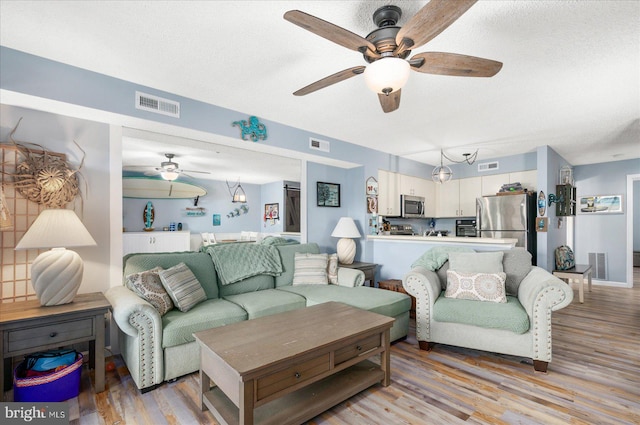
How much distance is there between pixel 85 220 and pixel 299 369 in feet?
7.42

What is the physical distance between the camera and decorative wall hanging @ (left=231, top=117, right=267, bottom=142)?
341cm

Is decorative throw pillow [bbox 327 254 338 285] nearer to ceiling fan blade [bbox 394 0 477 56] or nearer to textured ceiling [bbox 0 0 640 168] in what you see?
textured ceiling [bbox 0 0 640 168]

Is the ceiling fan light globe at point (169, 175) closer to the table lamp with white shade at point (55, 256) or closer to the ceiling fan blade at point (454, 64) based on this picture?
the table lamp with white shade at point (55, 256)

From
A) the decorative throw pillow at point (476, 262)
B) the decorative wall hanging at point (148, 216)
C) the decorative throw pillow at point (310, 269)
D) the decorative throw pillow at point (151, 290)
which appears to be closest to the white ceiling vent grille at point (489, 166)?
the decorative throw pillow at point (476, 262)

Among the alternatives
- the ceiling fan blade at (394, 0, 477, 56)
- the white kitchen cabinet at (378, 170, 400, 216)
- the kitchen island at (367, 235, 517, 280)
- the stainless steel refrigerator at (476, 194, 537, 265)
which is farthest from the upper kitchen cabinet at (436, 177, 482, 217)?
the ceiling fan blade at (394, 0, 477, 56)

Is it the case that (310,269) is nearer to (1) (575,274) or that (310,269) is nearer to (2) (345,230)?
(2) (345,230)

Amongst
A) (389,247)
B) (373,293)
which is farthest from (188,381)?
(389,247)

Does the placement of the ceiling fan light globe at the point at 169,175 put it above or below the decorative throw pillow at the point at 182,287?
above

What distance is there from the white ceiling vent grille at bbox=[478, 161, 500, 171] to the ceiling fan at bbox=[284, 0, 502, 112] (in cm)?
443

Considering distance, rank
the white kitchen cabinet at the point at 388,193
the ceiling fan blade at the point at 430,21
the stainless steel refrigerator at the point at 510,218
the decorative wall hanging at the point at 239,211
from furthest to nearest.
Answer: the white kitchen cabinet at the point at 388,193 → the stainless steel refrigerator at the point at 510,218 → the decorative wall hanging at the point at 239,211 → the ceiling fan blade at the point at 430,21

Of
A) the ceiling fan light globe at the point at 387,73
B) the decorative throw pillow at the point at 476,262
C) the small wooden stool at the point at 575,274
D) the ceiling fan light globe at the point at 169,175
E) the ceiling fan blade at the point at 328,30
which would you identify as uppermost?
the ceiling fan blade at the point at 328,30

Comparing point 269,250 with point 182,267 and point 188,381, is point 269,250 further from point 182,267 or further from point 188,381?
point 188,381

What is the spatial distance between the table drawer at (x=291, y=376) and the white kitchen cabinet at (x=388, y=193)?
3614mm

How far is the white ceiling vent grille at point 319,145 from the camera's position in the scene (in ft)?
13.6
